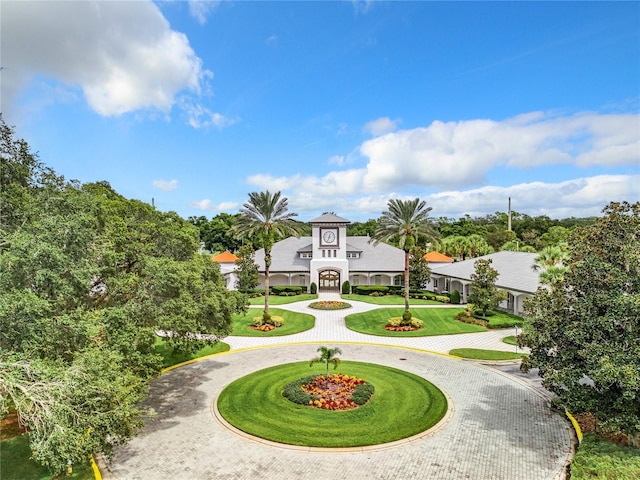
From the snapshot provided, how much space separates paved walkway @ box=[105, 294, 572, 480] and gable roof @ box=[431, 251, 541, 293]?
15.6 metres

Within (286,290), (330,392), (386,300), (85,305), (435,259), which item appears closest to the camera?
(85,305)

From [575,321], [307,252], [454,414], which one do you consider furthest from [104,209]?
[307,252]

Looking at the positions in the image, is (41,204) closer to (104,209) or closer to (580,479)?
(104,209)

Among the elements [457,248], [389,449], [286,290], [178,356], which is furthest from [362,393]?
[457,248]

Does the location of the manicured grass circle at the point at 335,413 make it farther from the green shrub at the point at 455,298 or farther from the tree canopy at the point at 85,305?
the green shrub at the point at 455,298

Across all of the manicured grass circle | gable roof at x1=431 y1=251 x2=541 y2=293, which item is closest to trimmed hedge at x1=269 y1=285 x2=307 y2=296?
gable roof at x1=431 y1=251 x2=541 y2=293

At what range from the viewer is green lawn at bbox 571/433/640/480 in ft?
36.3

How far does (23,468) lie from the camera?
12.3m

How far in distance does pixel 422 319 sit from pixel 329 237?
68.2 ft

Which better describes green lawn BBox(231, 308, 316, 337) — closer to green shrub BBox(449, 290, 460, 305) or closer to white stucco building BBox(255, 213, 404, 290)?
white stucco building BBox(255, 213, 404, 290)

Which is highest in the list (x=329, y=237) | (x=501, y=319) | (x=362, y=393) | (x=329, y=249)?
(x=329, y=237)

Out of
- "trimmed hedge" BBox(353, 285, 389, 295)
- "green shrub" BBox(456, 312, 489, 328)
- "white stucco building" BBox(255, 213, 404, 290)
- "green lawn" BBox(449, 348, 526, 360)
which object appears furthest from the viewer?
"white stucco building" BBox(255, 213, 404, 290)

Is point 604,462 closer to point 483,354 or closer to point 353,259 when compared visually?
point 483,354

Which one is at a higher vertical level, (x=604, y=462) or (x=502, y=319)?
(x=502, y=319)
